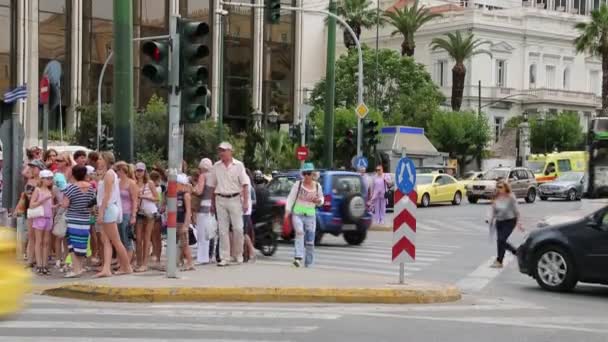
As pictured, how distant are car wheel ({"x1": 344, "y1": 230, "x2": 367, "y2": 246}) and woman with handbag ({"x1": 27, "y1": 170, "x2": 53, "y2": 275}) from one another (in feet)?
28.1

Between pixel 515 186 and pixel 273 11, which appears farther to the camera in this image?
pixel 515 186

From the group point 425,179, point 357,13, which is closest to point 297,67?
point 357,13

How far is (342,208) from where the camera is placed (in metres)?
21.2

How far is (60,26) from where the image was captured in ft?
186

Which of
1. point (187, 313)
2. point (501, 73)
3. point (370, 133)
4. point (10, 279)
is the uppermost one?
point (501, 73)

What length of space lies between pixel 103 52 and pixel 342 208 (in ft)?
132

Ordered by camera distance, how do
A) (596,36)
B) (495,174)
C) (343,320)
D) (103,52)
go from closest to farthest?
(343,320) < (495,174) < (103,52) < (596,36)

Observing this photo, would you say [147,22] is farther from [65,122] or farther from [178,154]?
[178,154]

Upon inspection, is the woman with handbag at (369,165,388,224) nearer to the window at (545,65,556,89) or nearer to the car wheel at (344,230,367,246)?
the car wheel at (344,230,367,246)

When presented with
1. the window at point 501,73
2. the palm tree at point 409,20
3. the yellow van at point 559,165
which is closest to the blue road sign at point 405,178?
the yellow van at point 559,165

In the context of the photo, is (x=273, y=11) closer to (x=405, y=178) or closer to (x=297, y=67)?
(x=405, y=178)

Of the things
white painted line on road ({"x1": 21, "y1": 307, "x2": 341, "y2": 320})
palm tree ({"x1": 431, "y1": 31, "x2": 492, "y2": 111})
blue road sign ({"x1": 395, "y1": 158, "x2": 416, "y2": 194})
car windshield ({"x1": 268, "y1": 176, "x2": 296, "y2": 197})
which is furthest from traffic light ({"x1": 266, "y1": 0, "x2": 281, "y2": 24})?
palm tree ({"x1": 431, "y1": 31, "x2": 492, "y2": 111})

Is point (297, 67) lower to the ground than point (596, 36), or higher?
lower

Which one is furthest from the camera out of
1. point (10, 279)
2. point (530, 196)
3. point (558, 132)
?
point (558, 132)
